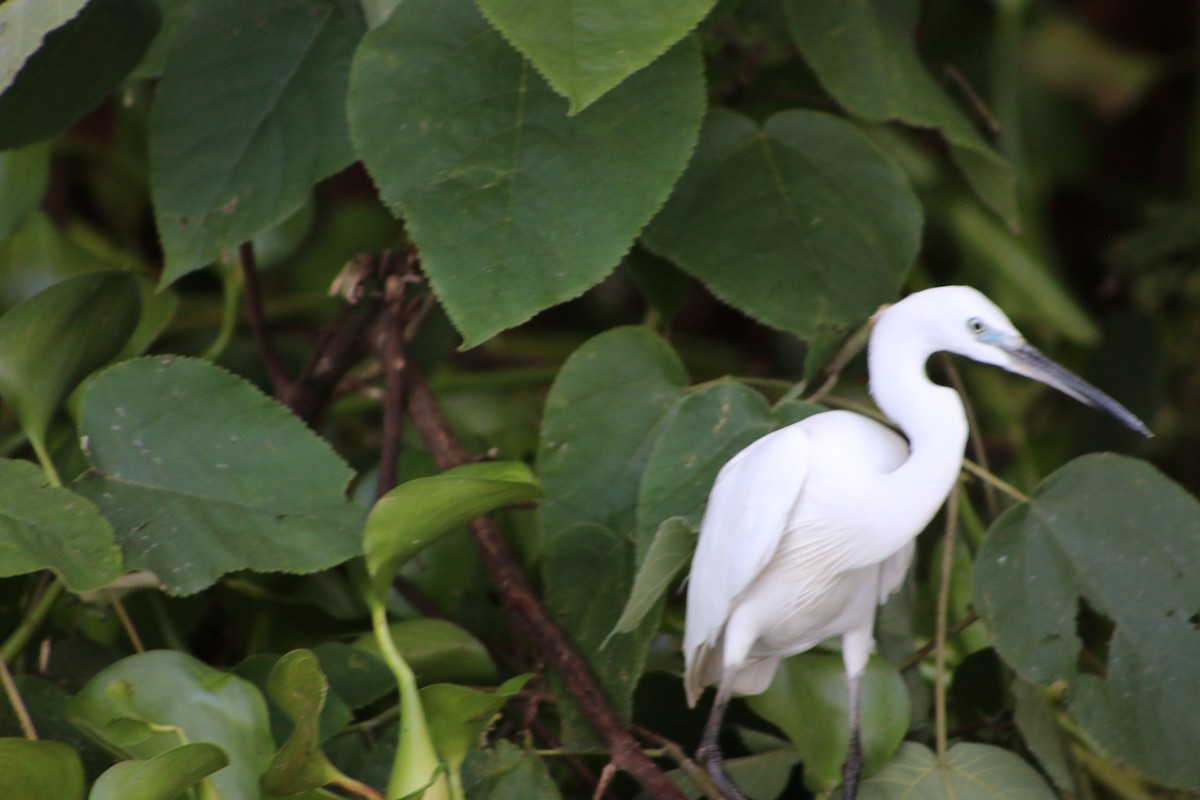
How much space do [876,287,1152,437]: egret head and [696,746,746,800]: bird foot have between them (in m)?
0.21

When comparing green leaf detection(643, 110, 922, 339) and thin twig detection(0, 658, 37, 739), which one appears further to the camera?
green leaf detection(643, 110, 922, 339)

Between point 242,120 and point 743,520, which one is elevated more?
point 242,120

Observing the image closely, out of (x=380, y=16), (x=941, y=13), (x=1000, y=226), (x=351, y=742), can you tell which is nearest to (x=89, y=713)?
(x=351, y=742)

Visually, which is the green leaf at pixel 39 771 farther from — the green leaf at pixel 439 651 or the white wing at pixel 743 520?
the white wing at pixel 743 520

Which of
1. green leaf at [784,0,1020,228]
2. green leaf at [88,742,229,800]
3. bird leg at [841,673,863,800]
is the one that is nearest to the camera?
green leaf at [88,742,229,800]

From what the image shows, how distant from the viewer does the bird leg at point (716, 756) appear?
20.4 inches

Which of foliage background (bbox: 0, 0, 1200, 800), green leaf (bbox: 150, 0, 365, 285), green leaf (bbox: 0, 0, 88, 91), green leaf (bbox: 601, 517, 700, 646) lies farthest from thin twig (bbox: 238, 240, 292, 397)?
green leaf (bbox: 601, 517, 700, 646)

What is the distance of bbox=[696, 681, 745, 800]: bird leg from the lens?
0.52 m

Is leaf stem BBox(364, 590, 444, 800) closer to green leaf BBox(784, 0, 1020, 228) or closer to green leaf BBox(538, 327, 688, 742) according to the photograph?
green leaf BBox(538, 327, 688, 742)

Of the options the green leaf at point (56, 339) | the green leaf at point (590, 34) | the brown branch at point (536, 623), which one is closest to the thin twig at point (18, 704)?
the green leaf at point (56, 339)

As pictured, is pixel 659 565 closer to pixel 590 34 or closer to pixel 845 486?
pixel 845 486

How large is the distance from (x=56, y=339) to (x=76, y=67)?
0.15 metres

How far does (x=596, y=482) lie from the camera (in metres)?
0.56

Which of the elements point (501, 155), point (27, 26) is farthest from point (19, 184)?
point (501, 155)
